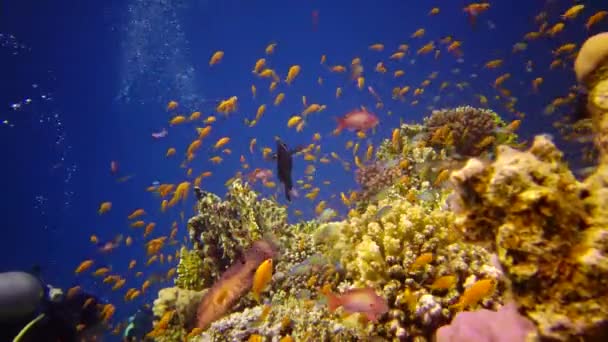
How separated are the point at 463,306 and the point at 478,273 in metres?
0.59

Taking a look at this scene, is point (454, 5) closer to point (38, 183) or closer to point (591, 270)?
point (591, 270)

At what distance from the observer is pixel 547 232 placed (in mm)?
2195

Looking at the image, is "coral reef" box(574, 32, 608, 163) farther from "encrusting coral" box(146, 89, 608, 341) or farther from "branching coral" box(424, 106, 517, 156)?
"branching coral" box(424, 106, 517, 156)

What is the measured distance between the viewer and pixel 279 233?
24.1 ft


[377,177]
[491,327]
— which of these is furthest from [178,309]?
[491,327]

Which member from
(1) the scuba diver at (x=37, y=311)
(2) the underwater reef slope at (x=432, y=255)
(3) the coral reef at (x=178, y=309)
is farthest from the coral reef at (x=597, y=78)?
(1) the scuba diver at (x=37, y=311)

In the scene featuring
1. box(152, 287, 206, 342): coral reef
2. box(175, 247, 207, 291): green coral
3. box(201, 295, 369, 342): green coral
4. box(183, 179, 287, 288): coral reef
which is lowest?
box(201, 295, 369, 342): green coral

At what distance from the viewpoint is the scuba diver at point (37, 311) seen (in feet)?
21.8

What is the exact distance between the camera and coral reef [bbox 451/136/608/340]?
80.1 inches

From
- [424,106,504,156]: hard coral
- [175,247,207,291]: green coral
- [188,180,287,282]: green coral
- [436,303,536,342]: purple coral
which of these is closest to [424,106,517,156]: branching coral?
[424,106,504,156]: hard coral

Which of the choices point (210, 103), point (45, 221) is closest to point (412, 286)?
point (210, 103)

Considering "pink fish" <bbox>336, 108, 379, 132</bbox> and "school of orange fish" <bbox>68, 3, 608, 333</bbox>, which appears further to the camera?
"school of orange fish" <bbox>68, 3, 608, 333</bbox>

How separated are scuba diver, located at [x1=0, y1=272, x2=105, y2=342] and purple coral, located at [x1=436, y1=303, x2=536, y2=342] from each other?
598 cm

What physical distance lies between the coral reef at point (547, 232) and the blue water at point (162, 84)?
24.4m
